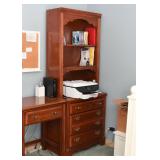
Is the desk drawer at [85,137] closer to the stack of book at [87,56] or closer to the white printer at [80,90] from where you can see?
the white printer at [80,90]

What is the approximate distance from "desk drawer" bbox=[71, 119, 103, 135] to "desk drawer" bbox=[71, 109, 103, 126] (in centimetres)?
6

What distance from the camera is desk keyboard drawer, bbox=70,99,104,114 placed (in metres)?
3.03

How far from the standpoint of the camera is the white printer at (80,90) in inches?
119

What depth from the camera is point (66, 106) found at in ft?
9.69

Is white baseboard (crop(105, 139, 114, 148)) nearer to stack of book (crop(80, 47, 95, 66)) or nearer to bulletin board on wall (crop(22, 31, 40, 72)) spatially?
stack of book (crop(80, 47, 95, 66))

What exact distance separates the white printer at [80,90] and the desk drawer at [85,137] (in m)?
0.54

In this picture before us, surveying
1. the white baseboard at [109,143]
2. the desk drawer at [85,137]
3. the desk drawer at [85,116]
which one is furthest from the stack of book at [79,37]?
the white baseboard at [109,143]

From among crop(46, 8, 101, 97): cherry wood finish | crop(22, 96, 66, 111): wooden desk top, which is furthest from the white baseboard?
crop(22, 96, 66, 111): wooden desk top

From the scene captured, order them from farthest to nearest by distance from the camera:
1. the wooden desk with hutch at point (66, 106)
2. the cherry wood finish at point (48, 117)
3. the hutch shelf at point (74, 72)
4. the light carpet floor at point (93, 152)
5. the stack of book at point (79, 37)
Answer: the stack of book at point (79, 37)
the light carpet floor at point (93, 152)
the hutch shelf at point (74, 72)
the wooden desk with hutch at point (66, 106)
the cherry wood finish at point (48, 117)

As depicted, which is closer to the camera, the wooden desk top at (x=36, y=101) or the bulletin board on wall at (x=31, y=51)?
the wooden desk top at (x=36, y=101)
